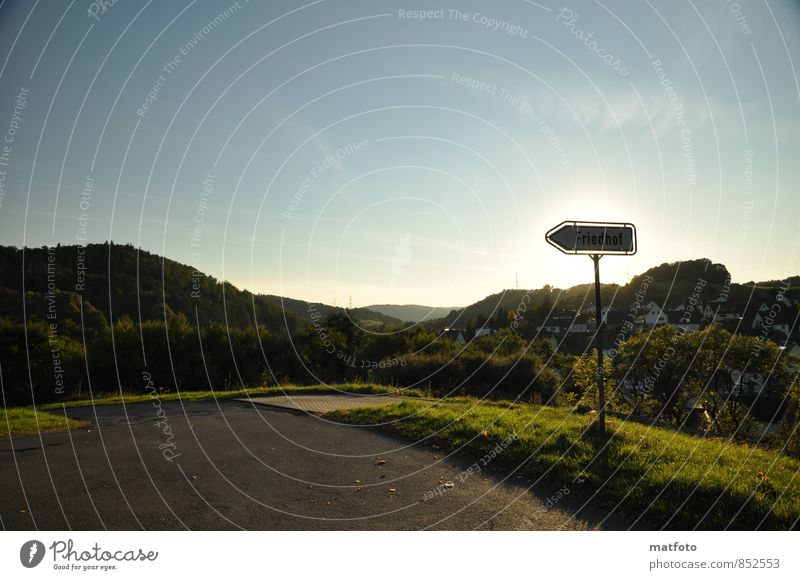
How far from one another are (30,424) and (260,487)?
325 inches

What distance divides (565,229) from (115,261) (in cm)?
6940

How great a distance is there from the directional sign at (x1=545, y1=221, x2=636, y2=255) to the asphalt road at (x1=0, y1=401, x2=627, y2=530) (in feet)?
12.2

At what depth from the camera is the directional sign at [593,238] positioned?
774cm

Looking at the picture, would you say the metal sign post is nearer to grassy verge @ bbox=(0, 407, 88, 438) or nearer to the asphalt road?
the asphalt road

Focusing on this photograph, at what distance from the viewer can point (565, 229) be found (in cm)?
774

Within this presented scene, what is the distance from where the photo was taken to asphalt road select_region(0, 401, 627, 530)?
5.17 meters

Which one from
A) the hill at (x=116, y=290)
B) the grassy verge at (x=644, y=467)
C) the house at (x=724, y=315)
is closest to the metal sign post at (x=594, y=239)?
the grassy verge at (x=644, y=467)

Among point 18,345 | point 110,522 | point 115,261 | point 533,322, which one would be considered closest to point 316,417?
point 110,522

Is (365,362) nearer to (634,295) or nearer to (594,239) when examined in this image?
(594,239)

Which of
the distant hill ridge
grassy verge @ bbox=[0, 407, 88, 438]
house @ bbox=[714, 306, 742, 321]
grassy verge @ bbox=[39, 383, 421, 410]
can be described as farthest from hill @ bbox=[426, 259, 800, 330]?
grassy verge @ bbox=[0, 407, 88, 438]

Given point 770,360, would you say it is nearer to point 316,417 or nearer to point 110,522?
point 316,417

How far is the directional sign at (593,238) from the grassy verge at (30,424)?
11395 mm

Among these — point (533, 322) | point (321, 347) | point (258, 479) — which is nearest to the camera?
point (258, 479)

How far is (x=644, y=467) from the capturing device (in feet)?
21.0
